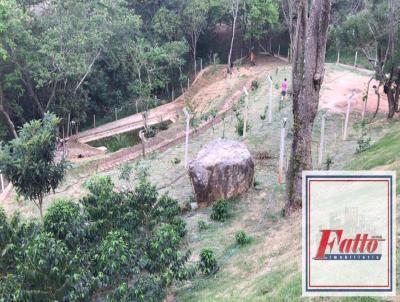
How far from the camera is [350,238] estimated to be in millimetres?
7293

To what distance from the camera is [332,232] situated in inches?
293

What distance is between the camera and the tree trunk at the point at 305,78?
34.2ft

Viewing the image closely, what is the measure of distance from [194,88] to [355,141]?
57.2 feet

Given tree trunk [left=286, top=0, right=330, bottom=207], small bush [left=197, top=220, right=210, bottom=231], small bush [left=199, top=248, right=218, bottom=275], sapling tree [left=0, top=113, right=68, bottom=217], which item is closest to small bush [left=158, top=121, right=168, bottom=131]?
sapling tree [left=0, top=113, right=68, bottom=217]

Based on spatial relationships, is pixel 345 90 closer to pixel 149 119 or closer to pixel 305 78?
pixel 149 119

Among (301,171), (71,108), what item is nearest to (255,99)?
(71,108)

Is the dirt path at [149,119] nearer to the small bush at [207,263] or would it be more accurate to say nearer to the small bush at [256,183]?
the small bush at [256,183]

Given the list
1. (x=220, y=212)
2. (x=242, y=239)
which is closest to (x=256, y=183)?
(x=220, y=212)

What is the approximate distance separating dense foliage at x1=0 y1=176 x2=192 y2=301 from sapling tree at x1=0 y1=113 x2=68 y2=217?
69.8 inches

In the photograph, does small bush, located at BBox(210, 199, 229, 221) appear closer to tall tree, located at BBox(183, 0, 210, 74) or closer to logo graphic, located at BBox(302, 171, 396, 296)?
logo graphic, located at BBox(302, 171, 396, 296)

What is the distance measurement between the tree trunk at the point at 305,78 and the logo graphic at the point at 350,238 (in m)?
2.05

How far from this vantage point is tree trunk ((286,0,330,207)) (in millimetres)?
10430

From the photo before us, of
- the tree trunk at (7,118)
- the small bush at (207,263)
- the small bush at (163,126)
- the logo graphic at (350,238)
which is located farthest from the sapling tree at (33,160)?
the small bush at (163,126)

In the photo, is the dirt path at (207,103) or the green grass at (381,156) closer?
the green grass at (381,156)
